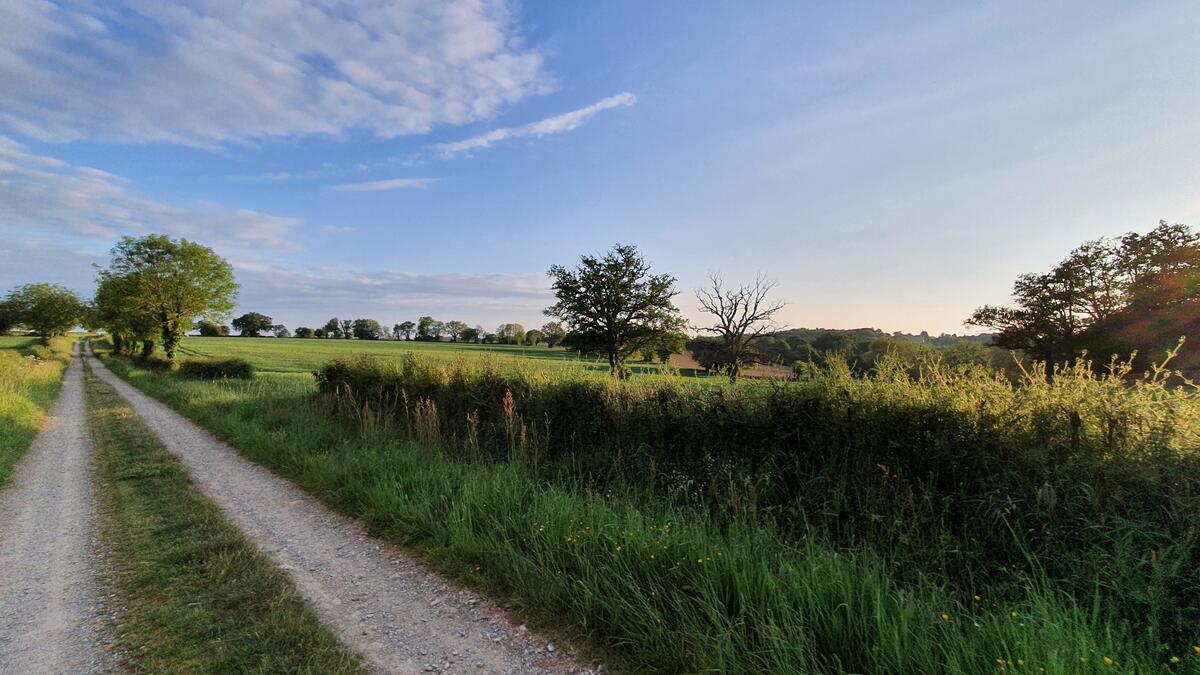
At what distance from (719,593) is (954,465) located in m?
2.67

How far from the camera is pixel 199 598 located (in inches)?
145

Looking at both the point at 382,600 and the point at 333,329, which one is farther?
the point at 333,329

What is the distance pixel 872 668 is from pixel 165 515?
7411 millimetres

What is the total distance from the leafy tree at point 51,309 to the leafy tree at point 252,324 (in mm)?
53609

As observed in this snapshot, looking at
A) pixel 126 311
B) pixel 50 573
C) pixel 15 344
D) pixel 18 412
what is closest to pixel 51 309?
pixel 15 344

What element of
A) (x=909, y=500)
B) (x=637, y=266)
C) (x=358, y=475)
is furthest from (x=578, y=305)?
(x=909, y=500)

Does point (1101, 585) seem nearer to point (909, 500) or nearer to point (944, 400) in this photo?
point (909, 500)

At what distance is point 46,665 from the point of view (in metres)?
3.03

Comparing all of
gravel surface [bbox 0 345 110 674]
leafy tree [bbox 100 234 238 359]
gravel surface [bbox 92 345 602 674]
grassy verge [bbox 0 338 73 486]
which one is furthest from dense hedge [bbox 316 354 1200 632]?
leafy tree [bbox 100 234 238 359]

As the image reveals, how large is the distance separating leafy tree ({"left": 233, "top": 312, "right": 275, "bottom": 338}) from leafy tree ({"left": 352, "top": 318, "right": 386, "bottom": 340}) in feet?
84.4

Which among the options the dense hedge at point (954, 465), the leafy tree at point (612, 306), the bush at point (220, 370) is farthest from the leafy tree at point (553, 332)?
the dense hedge at point (954, 465)

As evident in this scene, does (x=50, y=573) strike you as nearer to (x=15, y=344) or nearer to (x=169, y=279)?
(x=169, y=279)

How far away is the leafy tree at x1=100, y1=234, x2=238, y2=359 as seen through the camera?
34.6 metres

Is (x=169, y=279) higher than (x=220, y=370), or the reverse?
(x=169, y=279)
